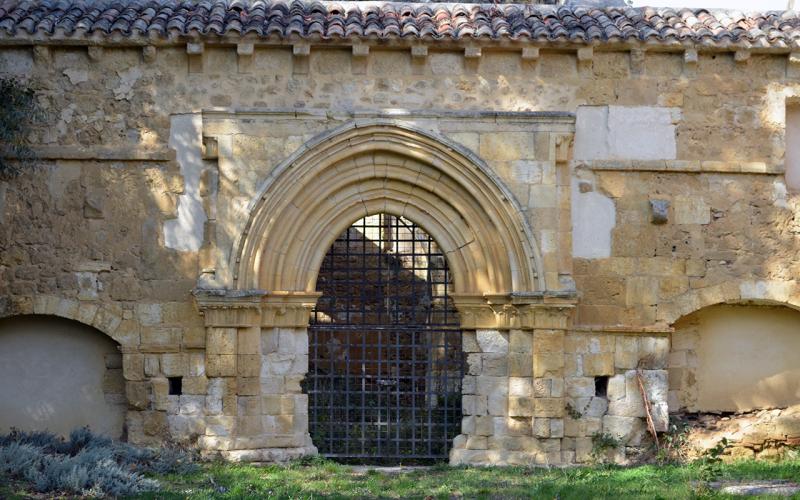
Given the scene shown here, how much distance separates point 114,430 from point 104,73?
3.77 meters

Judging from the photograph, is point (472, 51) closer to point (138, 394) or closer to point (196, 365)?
point (196, 365)

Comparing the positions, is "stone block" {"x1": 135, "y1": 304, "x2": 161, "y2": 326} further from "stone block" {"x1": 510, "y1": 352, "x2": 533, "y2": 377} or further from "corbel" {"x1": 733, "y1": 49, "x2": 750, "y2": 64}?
"corbel" {"x1": 733, "y1": 49, "x2": 750, "y2": 64}

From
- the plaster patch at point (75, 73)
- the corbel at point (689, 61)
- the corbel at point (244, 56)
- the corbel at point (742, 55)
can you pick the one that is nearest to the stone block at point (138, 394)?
the plaster patch at point (75, 73)

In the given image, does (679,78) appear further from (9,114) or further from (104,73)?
(9,114)

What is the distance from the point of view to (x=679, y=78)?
12164 millimetres

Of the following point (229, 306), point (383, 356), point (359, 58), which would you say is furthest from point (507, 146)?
point (383, 356)

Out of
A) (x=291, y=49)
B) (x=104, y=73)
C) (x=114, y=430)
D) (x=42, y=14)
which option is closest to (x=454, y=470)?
(x=114, y=430)

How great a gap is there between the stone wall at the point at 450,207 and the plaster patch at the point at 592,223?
2 centimetres

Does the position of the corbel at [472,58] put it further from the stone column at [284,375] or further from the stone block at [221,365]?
the stone block at [221,365]

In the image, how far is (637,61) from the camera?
12.1 m

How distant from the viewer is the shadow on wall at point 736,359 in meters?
12.4

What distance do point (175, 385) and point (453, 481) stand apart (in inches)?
126

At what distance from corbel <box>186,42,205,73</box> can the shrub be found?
3.90 metres

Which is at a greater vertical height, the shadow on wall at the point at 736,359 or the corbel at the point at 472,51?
the corbel at the point at 472,51
